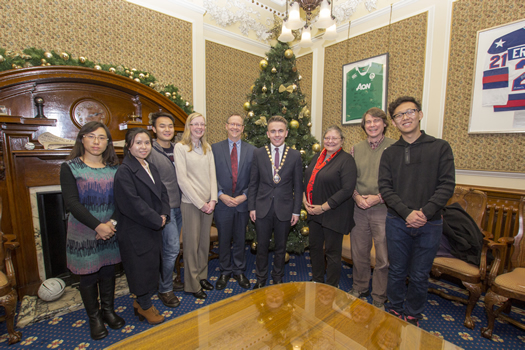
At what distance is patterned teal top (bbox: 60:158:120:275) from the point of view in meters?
Result: 1.72

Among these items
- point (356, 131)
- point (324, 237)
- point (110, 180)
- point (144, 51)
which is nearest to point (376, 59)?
point (356, 131)

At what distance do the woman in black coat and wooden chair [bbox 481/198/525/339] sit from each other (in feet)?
8.66

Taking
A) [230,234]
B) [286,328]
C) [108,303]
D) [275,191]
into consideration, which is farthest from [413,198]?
[108,303]

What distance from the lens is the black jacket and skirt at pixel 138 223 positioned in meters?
1.81

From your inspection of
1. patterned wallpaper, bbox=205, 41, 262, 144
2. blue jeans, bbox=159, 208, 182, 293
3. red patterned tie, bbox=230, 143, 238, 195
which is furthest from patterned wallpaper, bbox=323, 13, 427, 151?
blue jeans, bbox=159, 208, 182, 293

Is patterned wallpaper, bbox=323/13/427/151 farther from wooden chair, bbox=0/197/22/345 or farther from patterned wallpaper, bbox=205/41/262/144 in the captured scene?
wooden chair, bbox=0/197/22/345

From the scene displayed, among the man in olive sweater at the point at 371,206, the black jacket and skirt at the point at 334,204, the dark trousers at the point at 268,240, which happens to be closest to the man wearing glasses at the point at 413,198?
the man in olive sweater at the point at 371,206

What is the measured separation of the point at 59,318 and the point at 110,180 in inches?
57.0

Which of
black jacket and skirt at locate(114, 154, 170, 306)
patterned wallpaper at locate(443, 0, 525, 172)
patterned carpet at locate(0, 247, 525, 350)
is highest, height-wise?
patterned wallpaper at locate(443, 0, 525, 172)

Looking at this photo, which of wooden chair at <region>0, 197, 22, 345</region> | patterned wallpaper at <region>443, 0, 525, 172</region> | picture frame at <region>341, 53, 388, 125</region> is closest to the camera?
wooden chair at <region>0, 197, 22, 345</region>

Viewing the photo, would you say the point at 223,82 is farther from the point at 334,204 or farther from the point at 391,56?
the point at 334,204

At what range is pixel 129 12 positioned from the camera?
3.31 m

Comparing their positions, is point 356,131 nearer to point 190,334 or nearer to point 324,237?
point 324,237

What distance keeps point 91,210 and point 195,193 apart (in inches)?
31.0
